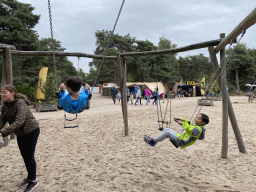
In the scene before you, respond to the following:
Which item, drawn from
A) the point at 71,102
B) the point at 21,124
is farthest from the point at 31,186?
the point at 71,102

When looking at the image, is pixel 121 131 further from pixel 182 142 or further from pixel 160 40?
pixel 160 40

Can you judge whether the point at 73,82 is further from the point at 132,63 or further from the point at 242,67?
the point at 242,67

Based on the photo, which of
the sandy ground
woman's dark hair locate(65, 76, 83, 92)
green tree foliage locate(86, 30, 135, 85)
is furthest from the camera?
green tree foliage locate(86, 30, 135, 85)

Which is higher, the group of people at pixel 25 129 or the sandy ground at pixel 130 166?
the group of people at pixel 25 129

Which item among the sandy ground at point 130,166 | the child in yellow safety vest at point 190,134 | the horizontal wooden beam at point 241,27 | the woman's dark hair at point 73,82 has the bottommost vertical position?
the sandy ground at point 130,166

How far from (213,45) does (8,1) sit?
17.2 metres

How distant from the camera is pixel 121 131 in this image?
22.3ft

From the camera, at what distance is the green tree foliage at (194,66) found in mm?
44875

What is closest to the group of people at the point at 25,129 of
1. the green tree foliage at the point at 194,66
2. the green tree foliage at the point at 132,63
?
the green tree foliage at the point at 132,63

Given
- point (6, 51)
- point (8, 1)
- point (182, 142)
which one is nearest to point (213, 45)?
point (182, 142)

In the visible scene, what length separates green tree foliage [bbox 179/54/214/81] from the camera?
4488 centimetres

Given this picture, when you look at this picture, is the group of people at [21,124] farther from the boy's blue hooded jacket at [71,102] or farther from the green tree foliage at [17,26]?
the green tree foliage at [17,26]

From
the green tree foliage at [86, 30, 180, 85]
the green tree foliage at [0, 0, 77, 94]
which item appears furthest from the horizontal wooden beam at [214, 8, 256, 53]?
→ the green tree foliage at [86, 30, 180, 85]

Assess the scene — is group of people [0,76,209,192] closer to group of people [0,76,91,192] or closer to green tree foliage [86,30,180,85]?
group of people [0,76,91,192]
